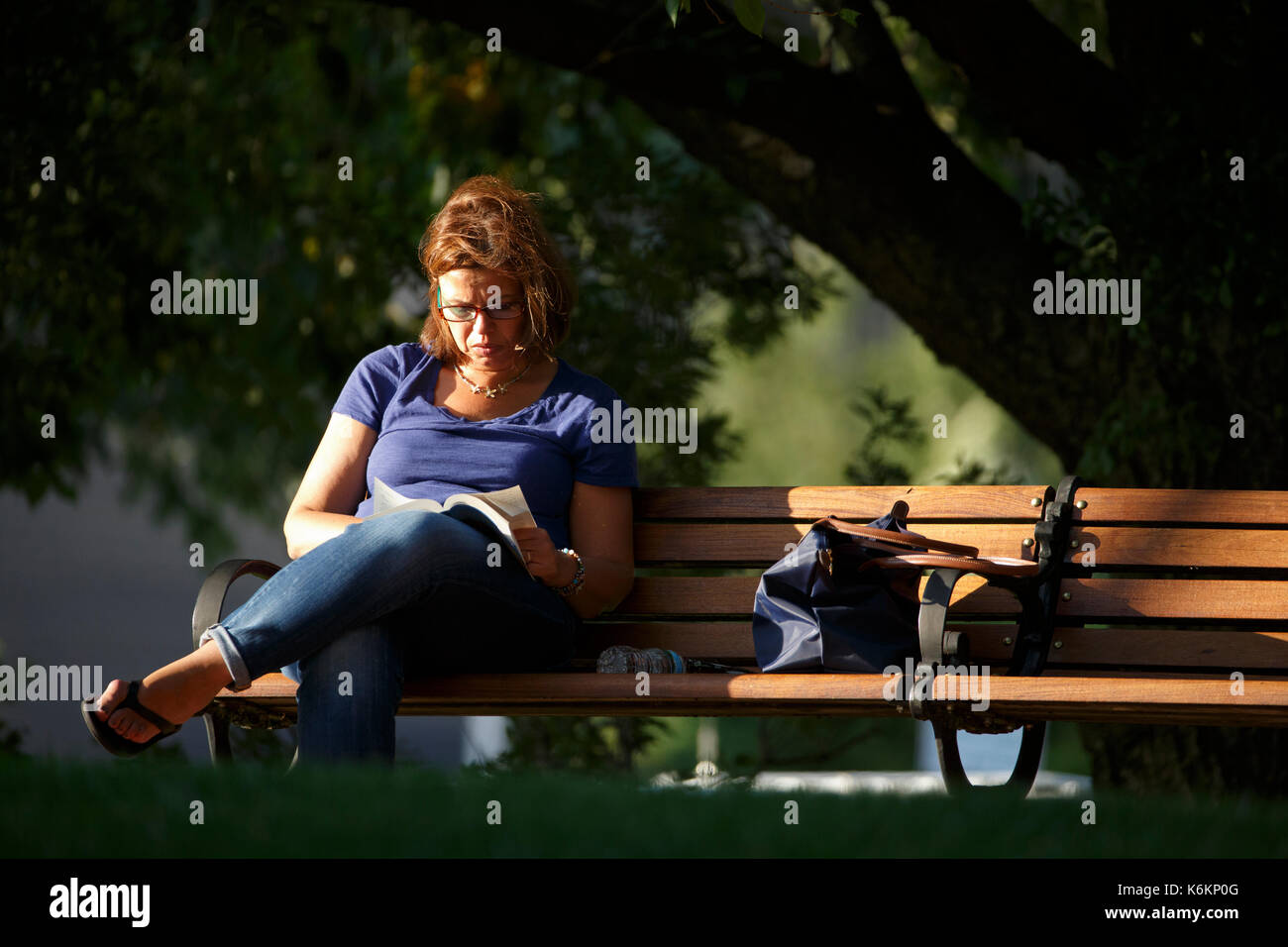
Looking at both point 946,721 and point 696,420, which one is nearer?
point 946,721

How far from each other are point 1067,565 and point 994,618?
0.75ft

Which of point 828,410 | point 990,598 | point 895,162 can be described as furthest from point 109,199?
point 828,410

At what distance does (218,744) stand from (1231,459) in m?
3.25

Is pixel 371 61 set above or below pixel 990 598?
above

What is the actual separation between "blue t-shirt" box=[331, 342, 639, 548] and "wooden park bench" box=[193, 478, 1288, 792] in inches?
15.0

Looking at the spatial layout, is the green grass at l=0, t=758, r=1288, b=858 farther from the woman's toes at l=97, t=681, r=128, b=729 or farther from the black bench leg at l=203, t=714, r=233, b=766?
the black bench leg at l=203, t=714, r=233, b=766

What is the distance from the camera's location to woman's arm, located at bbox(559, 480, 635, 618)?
4008 mm

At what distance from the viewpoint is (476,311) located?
4125mm

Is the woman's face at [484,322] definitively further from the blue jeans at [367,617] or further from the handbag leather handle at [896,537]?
the handbag leather handle at [896,537]

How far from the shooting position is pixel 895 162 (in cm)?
557

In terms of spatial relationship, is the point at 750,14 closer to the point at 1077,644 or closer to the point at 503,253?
the point at 503,253

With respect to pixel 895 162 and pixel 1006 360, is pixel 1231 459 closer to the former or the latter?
pixel 1006 360

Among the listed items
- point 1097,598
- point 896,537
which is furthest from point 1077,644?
point 896,537

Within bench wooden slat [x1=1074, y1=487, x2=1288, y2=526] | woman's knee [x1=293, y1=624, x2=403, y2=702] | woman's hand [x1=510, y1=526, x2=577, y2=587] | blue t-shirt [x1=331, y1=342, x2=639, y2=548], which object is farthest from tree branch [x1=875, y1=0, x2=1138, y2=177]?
woman's knee [x1=293, y1=624, x2=403, y2=702]
